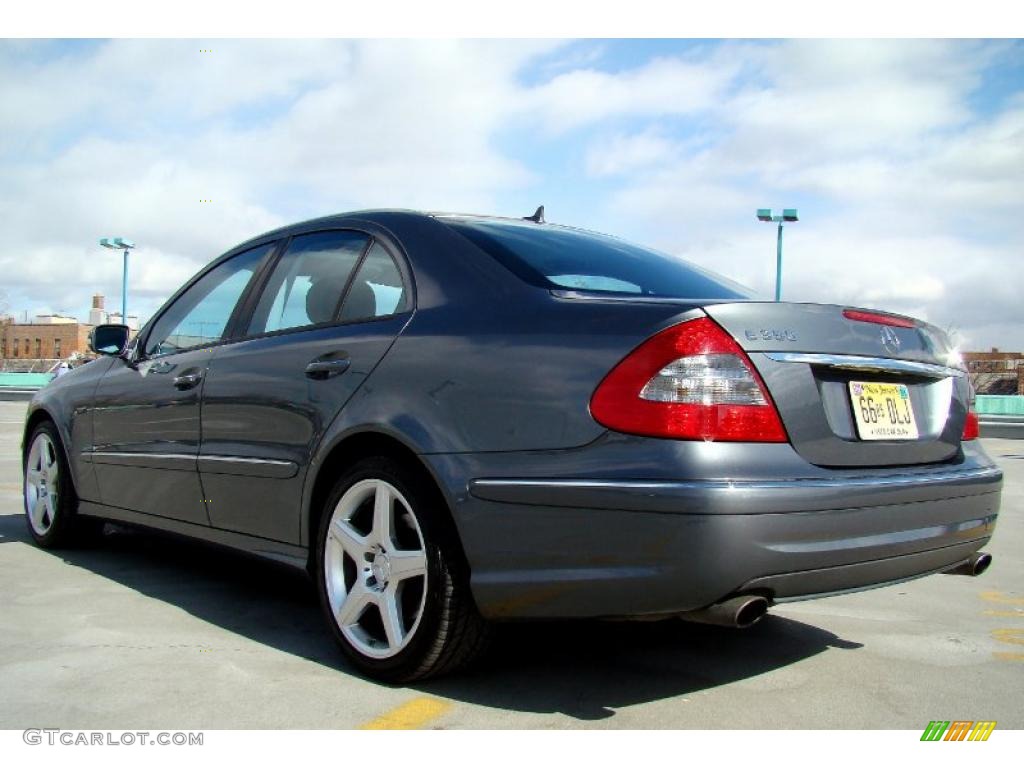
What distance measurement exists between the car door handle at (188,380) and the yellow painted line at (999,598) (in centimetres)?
361

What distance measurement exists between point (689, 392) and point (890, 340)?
2.66 feet

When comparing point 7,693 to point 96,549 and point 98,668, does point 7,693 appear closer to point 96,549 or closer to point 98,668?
point 98,668

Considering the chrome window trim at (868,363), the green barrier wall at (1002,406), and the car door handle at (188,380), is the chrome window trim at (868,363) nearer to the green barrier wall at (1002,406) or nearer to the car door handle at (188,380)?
the car door handle at (188,380)

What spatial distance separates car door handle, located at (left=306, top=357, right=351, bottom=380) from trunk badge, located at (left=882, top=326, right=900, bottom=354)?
65.3 inches

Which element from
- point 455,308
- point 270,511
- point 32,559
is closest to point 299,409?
point 270,511

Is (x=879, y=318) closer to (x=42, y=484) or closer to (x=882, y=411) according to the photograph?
(x=882, y=411)

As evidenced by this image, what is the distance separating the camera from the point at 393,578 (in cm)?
297

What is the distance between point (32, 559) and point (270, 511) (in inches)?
83.6

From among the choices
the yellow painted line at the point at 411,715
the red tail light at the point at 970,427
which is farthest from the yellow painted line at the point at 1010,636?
the yellow painted line at the point at 411,715

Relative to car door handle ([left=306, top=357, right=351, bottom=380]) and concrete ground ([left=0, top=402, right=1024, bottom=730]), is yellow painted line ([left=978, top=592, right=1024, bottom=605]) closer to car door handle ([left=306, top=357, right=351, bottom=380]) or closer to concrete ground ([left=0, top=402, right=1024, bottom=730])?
concrete ground ([left=0, top=402, right=1024, bottom=730])

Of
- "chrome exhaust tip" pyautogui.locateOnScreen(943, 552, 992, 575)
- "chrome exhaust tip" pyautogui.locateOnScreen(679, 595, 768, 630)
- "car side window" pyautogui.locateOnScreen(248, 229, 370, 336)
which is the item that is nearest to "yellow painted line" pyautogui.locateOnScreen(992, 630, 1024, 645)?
"chrome exhaust tip" pyautogui.locateOnScreen(943, 552, 992, 575)

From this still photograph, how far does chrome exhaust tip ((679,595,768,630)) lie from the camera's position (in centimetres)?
247

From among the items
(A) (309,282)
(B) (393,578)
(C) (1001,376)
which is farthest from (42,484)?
(C) (1001,376)
